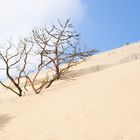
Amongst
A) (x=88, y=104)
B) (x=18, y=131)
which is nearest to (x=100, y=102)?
(x=88, y=104)

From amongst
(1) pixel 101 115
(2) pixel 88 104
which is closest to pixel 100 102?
(2) pixel 88 104

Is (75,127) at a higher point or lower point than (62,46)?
lower

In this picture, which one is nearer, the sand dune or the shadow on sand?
the sand dune

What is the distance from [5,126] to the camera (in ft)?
28.1

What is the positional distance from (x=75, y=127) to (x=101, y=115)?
0.60 meters

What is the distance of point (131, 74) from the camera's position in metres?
9.71

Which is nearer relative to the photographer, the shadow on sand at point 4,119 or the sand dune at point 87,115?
the sand dune at point 87,115

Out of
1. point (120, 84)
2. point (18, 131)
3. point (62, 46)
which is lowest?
point (18, 131)

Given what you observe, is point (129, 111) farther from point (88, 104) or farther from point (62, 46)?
point (62, 46)

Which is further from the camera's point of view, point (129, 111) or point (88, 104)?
point (88, 104)

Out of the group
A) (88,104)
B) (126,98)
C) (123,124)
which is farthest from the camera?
(88,104)

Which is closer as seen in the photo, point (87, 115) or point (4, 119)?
point (87, 115)

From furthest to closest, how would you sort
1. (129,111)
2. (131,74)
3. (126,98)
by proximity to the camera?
(131,74) → (126,98) → (129,111)

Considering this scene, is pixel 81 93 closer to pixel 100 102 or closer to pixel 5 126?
pixel 100 102
